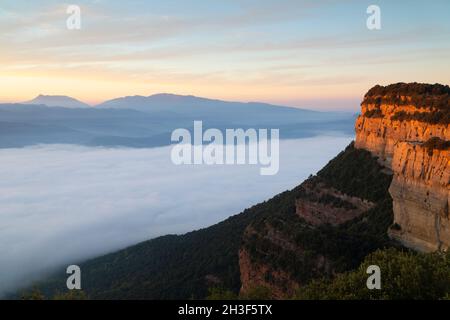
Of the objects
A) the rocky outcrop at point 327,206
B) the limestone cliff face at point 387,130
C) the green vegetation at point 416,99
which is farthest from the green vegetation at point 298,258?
the green vegetation at point 416,99

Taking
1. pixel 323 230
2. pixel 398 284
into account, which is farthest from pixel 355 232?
pixel 398 284

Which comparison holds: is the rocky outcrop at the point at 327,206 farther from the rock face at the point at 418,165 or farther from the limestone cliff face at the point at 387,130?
the rock face at the point at 418,165

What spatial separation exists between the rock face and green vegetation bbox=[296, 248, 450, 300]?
36.2 feet

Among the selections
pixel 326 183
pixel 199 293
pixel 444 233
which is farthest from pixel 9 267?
pixel 444 233

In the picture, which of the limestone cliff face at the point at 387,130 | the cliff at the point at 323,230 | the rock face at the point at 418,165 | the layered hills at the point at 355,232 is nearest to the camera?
the layered hills at the point at 355,232

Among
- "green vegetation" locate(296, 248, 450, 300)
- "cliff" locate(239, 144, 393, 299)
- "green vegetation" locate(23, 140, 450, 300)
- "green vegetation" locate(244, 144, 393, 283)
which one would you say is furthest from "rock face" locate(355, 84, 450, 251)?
"green vegetation" locate(296, 248, 450, 300)

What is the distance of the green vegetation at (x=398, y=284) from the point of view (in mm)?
21453

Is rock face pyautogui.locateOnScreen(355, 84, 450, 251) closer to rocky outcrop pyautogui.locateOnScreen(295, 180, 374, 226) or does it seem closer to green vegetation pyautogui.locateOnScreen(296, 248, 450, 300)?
rocky outcrop pyautogui.locateOnScreen(295, 180, 374, 226)

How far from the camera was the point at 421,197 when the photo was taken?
36250 mm

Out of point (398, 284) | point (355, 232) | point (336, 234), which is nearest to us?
point (398, 284)

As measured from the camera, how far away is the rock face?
34031 millimetres

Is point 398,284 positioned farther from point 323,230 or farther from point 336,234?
point 323,230

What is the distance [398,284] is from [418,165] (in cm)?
1749
